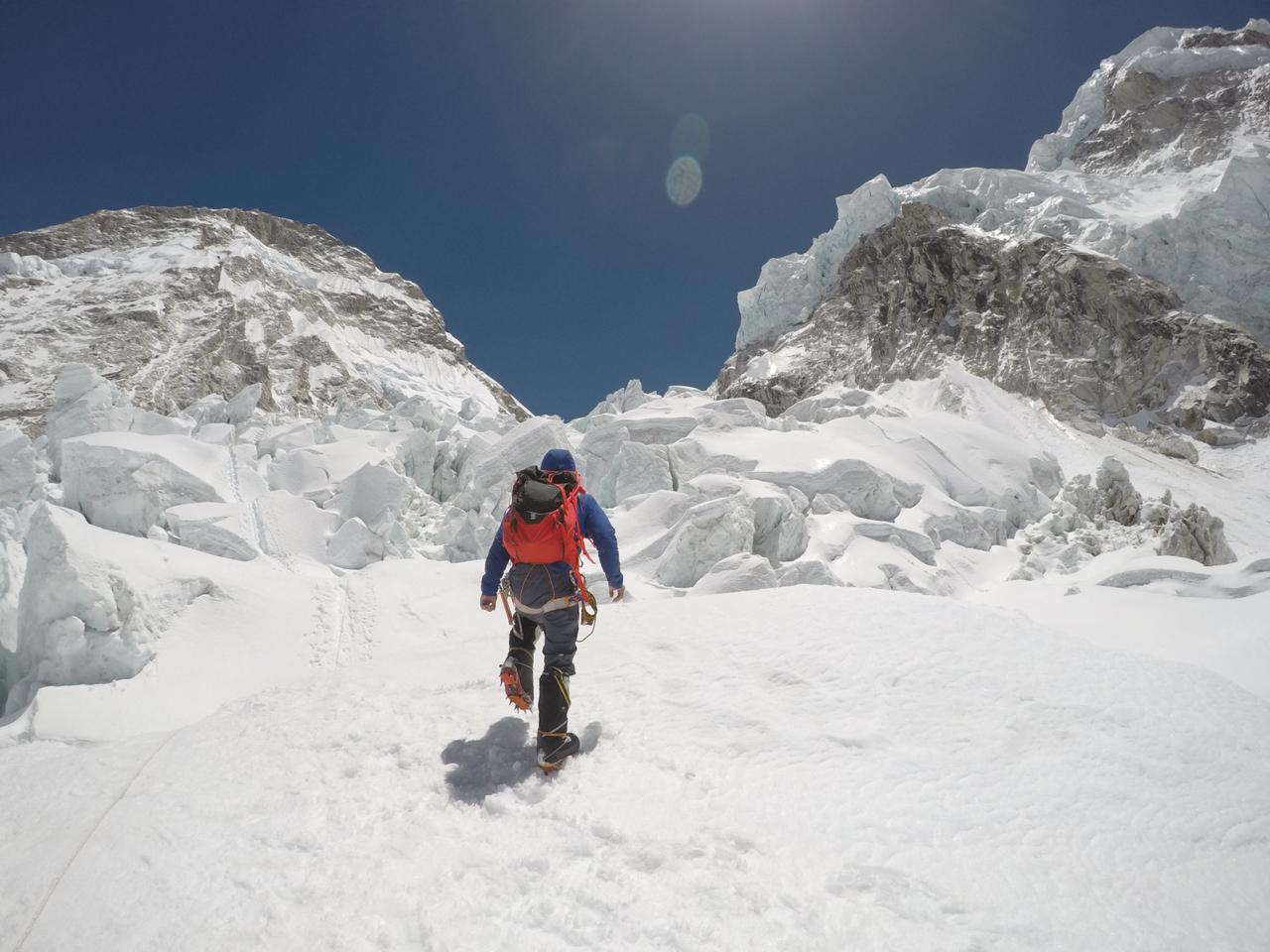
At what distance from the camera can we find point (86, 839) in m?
2.38

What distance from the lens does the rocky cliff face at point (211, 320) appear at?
61.6 metres

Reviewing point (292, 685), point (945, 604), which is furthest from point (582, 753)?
point (945, 604)

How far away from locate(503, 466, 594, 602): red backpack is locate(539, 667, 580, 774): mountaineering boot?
574 mm

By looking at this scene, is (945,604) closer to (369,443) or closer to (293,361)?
(369,443)

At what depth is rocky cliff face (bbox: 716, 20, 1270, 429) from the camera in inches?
1793

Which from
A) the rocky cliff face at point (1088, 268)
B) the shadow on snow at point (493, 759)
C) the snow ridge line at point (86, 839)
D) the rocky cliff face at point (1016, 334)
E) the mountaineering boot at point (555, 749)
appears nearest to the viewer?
the snow ridge line at point (86, 839)

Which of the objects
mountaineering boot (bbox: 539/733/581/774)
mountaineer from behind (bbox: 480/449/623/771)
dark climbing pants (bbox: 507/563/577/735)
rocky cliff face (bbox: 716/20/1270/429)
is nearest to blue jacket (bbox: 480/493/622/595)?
mountaineer from behind (bbox: 480/449/623/771)

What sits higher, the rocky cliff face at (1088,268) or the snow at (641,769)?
the rocky cliff face at (1088,268)

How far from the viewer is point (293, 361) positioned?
234 ft

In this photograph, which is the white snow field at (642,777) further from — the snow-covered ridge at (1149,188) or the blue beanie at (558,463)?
the snow-covered ridge at (1149,188)

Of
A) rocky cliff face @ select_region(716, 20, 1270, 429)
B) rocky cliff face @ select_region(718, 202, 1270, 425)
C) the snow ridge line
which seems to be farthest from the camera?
rocky cliff face @ select_region(716, 20, 1270, 429)

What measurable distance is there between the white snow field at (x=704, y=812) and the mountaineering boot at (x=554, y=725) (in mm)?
103

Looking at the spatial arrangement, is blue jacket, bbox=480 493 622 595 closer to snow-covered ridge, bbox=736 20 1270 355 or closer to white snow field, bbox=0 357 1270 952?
white snow field, bbox=0 357 1270 952

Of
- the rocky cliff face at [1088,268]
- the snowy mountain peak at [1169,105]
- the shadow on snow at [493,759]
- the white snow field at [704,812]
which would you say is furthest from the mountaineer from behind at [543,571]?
the snowy mountain peak at [1169,105]
